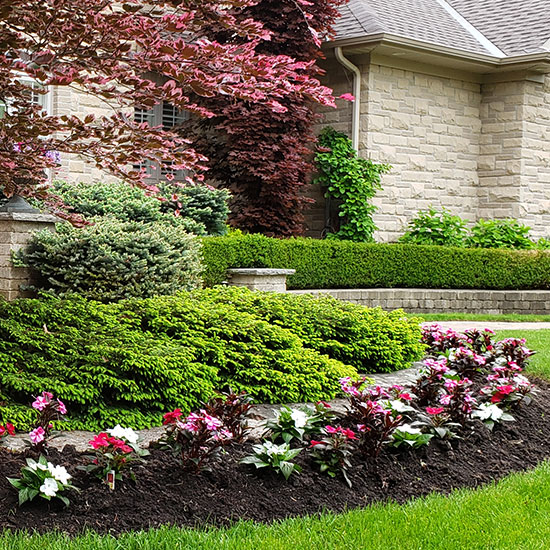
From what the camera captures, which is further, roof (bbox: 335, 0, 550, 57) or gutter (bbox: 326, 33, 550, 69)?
roof (bbox: 335, 0, 550, 57)

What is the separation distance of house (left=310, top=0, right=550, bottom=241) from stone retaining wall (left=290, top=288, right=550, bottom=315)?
1.83 m

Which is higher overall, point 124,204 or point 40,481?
point 124,204

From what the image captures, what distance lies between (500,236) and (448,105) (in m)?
2.48

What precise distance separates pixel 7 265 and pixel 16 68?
355cm

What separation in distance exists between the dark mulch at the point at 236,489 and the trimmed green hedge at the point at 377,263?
19.0 ft

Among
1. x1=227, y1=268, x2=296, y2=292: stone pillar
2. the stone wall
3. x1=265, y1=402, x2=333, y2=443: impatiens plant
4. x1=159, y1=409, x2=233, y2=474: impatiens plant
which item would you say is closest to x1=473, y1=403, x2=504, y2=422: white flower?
x1=265, y1=402, x2=333, y2=443: impatiens plant

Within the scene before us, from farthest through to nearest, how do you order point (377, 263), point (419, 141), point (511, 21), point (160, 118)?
point (511, 21)
point (419, 141)
point (160, 118)
point (377, 263)

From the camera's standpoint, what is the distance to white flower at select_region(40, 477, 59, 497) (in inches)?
132

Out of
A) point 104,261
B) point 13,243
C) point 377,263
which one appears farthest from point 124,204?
point 377,263

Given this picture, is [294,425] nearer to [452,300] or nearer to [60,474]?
[60,474]

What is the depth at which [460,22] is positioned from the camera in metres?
16.0

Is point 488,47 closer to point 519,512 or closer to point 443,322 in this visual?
point 443,322

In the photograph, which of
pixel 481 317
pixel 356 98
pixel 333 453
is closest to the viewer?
pixel 333 453

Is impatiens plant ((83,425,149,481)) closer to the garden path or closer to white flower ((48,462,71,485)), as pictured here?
white flower ((48,462,71,485))
